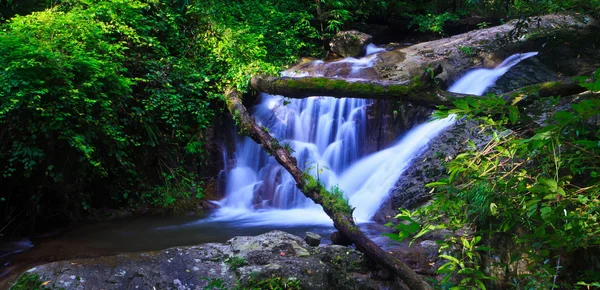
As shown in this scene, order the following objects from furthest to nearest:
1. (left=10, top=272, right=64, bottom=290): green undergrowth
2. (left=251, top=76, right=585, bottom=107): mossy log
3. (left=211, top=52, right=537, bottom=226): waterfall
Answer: (left=211, top=52, right=537, bottom=226): waterfall < (left=10, top=272, right=64, bottom=290): green undergrowth < (left=251, top=76, right=585, bottom=107): mossy log

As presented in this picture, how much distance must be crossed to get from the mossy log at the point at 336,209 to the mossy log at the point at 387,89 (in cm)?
72

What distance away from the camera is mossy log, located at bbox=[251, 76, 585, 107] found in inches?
138

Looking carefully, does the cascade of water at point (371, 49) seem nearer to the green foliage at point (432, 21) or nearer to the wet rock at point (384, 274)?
the green foliage at point (432, 21)

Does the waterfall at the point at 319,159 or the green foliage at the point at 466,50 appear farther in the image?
the green foliage at the point at 466,50

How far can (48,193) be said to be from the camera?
658 centimetres

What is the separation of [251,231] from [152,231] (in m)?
1.51

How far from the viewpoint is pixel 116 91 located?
6.33 metres

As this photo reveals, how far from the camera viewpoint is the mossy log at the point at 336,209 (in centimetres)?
386

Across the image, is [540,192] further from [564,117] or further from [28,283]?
[28,283]

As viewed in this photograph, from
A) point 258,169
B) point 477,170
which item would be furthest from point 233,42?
point 477,170

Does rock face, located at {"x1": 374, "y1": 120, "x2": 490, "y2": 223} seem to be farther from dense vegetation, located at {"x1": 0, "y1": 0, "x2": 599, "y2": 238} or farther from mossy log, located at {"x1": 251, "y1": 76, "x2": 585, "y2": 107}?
mossy log, located at {"x1": 251, "y1": 76, "x2": 585, "y2": 107}

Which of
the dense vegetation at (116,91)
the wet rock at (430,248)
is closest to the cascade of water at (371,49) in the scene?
the dense vegetation at (116,91)

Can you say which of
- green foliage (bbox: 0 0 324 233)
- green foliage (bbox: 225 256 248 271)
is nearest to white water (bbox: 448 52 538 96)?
green foliage (bbox: 0 0 324 233)

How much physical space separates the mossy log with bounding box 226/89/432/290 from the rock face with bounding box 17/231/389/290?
0.75ft
